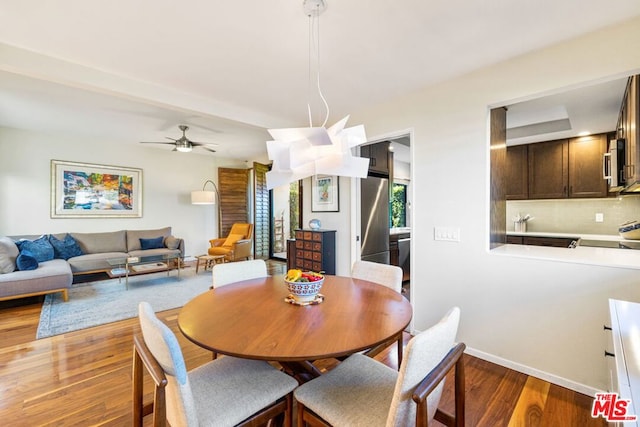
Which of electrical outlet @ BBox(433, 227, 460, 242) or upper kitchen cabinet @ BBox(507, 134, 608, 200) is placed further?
upper kitchen cabinet @ BBox(507, 134, 608, 200)

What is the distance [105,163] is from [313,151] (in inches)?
218

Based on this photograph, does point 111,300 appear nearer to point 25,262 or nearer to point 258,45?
point 25,262

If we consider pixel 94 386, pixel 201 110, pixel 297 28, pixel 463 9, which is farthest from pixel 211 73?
pixel 94 386

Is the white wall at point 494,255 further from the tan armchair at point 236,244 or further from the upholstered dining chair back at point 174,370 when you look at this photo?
the tan armchair at point 236,244

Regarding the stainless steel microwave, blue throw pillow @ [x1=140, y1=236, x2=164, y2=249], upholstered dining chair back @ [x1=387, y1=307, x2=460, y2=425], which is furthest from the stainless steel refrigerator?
blue throw pillow @ [x1=140, y1=236, x2=164, y2=249]

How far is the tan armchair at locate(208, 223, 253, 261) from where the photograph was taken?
17.8 ft

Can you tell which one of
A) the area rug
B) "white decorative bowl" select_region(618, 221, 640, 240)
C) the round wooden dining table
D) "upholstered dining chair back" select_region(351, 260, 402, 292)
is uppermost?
"white decorative bowl" select_region(618, 221, 640, 240)

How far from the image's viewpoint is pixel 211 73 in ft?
8.06

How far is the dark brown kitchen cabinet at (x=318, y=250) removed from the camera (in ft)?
11.7

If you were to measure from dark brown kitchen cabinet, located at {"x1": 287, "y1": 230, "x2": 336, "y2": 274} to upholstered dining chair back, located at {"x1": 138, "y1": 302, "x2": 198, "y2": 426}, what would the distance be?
2622 millimetres

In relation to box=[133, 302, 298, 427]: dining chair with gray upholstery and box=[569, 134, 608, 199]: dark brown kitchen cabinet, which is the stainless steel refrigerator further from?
box=[133, 302, 298, 427]: dining chair with gray upholstery

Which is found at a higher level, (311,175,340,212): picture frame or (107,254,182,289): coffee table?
(311,175,340,212): picture frame

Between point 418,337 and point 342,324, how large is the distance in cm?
44

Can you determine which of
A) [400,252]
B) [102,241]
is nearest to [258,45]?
[400,252]
